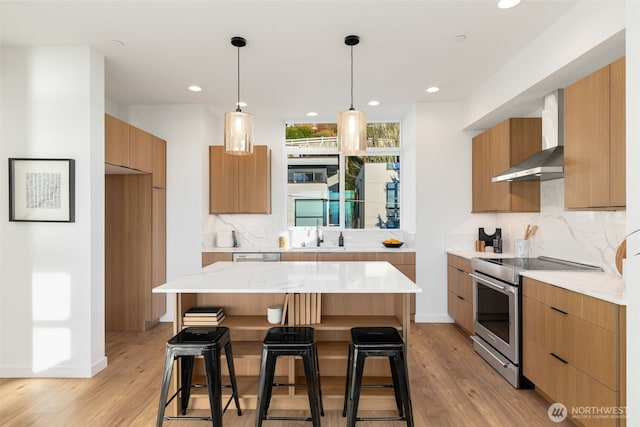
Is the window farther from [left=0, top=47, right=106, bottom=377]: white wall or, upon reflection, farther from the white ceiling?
[left=0, top=47, right=106, bottom=377]: white wall

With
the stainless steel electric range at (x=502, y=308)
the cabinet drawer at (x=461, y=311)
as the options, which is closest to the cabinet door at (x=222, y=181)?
the cabinet drawer at (x=461, y=311)

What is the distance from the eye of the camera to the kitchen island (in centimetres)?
225

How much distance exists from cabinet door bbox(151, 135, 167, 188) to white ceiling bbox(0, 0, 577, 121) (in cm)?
62

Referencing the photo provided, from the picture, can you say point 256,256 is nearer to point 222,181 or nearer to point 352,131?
point 222,181

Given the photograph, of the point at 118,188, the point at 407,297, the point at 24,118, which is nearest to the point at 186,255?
the point at 118,188

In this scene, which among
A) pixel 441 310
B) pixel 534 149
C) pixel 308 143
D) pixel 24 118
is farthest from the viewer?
pixel 308 143

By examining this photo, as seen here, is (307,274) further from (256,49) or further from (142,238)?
(142,238)

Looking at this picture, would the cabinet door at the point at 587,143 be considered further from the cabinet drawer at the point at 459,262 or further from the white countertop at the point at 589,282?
the cabinet drawer at the point at 459,262

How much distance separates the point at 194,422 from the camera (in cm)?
233

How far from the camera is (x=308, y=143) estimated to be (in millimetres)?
5445

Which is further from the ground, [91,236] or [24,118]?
[24,118]

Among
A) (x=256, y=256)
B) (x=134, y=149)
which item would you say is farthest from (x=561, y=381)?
(x=134, y=149)

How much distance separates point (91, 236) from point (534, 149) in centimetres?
420

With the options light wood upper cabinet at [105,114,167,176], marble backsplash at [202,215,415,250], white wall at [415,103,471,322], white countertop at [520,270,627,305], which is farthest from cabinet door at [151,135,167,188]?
white countertop at [520,270,627,305]
